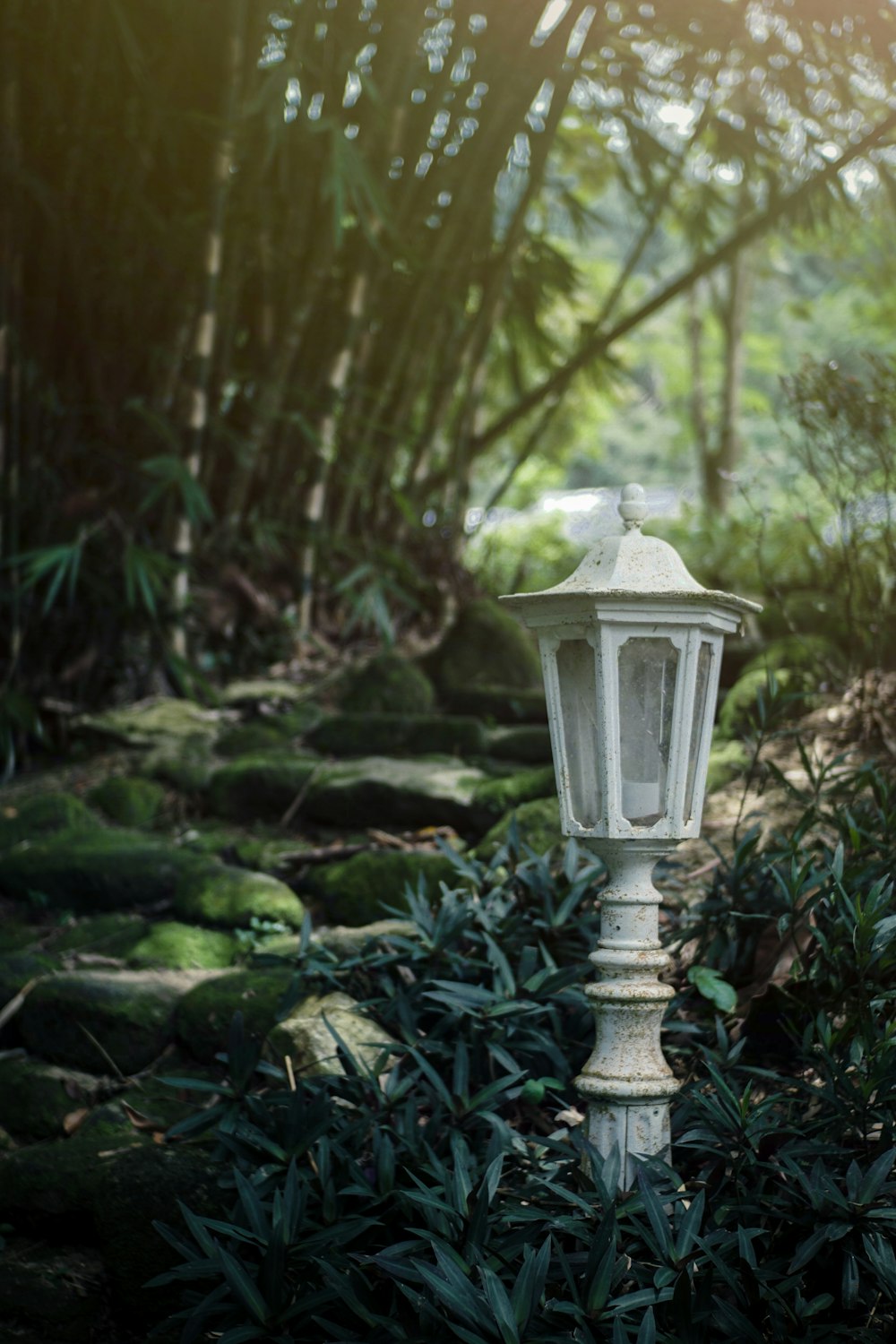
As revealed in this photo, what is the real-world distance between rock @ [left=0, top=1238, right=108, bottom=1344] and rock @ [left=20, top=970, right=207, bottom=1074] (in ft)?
1.31

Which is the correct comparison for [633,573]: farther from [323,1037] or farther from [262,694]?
[262,694]

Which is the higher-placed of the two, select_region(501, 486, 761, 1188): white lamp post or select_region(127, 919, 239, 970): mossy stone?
select_region(501, 486, 761, 1188): white lamp post

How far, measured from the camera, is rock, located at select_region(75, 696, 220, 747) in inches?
136

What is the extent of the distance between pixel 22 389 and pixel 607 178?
12.2 feet

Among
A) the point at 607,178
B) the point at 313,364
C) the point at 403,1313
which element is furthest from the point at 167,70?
the point at 403,1313

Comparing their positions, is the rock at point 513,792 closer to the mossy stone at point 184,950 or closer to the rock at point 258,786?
the rock at point 258,786

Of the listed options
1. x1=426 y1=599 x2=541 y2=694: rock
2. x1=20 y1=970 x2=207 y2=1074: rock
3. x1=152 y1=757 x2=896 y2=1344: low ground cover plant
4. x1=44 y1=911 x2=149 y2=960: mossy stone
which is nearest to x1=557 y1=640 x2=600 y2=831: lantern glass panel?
x1=152 y1=757 x2=896 y2=1344: low ground cover plant

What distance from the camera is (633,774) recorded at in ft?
5.29

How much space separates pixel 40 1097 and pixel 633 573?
4.79 feet

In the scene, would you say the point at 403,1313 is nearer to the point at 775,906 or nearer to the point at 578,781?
the point at 578,781

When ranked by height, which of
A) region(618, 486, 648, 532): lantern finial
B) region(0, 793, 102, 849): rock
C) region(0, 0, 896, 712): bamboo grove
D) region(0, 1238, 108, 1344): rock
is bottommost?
region(0, 1238, 108, 1344): rock

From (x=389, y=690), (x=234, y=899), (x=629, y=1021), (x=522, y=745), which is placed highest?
(x=389, y=690)

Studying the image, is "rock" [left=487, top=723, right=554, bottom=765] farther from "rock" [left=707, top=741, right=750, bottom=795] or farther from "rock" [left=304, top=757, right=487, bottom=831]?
"rock" [left=707, top=741, right=750, bottom=795]

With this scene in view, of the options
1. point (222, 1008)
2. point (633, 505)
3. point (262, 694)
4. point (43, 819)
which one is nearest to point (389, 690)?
point (262, 694)
